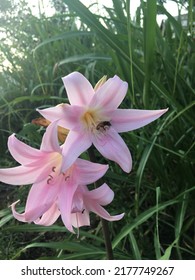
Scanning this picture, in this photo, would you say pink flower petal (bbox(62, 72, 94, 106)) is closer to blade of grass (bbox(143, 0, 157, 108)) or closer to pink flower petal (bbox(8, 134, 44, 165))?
pink flower petal (bbox(8, 134, 44, 165))

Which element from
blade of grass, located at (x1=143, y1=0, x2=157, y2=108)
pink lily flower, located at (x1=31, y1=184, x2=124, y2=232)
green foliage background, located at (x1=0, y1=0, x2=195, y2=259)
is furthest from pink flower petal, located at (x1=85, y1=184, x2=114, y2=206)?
blade of grass, located at (x1=143, y1=0, x2=157, y2=108)

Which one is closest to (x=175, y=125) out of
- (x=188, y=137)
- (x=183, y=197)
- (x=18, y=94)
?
(x=188, y=137)

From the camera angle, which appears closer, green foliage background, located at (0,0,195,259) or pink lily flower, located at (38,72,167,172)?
pink lily flower, located at (38,72,167,172)

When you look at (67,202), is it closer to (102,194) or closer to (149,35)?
(102,194)

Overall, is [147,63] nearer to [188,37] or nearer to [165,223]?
[188,37]

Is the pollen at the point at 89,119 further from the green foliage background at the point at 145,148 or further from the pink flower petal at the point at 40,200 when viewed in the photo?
the green foliage background at the point at 145,148

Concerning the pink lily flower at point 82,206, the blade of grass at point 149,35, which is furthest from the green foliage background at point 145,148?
the pink lily flower at point 82,206

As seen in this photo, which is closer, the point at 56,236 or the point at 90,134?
the point at 90,134
